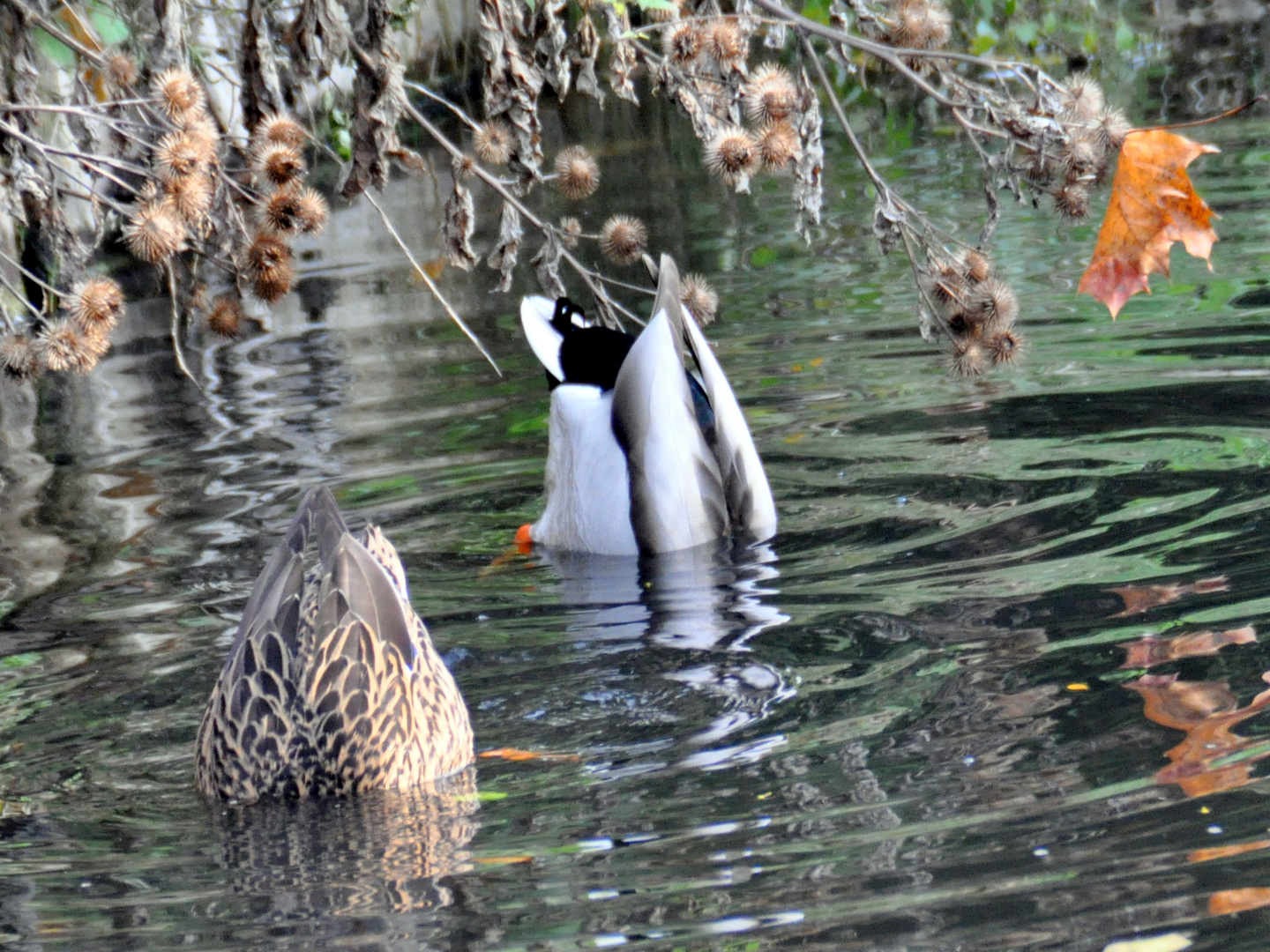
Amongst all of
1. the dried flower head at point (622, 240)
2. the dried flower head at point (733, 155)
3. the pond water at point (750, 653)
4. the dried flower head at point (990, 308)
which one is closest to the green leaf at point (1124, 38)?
the pond water at point (750, 653)

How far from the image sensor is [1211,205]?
10039 mm

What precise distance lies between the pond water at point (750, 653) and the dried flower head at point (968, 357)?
0.48 metres

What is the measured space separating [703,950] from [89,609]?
3.08 metres

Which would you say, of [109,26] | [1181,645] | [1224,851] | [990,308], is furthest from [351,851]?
[109,26]

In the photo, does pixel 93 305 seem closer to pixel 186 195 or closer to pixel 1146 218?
pixel 186 195

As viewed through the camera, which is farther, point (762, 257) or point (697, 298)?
point (762, 257)

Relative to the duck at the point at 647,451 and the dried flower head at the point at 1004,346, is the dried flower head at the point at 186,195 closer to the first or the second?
the duck at the point at 647,451

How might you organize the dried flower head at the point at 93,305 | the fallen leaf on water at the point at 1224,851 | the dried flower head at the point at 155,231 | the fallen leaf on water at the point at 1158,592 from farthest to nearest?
the dried flower head at the point at 93,305 < the fallen leaf on water at the point at 1158,592 < the dried flower head at the point at 155,231 < the fallen leaf on water at the point at 1224,851

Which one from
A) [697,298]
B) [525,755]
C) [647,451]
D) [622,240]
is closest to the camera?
[525,755]

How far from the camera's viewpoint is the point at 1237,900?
9.13 feet

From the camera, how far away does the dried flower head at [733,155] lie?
16.0ft

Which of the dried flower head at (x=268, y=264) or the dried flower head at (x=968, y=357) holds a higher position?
the dried flower head at (x=268, y=264)

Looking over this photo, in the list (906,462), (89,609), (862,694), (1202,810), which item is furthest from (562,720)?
(906,462)

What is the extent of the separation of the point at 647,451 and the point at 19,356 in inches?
80.6
